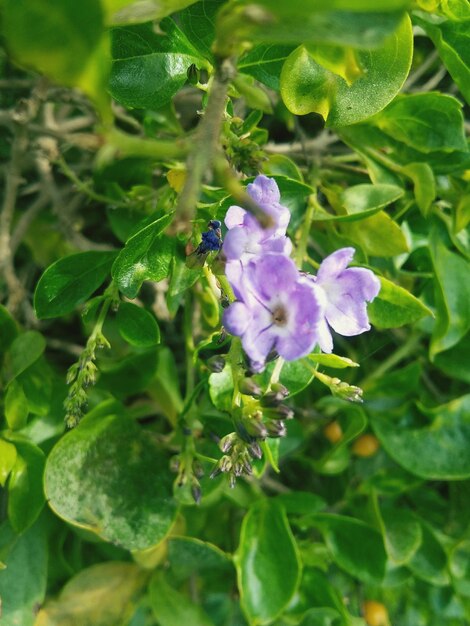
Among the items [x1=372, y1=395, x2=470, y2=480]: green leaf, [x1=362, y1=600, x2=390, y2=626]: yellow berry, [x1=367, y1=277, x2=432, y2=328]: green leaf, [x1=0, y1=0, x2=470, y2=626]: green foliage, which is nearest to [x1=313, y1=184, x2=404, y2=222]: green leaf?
[x1=0, y1=0, x2=470, y2=626]: green foliage

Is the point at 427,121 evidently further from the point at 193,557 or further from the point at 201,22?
the point at 193,557

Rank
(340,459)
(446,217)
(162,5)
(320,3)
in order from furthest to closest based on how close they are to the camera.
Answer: (340,459) < (446,217) < (162,5) < (320,3)

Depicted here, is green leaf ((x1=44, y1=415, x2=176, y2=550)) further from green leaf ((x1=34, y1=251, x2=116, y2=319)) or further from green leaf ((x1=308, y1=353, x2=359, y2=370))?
green leaf ((x1=308, y1=353, x2=359, y2=370))

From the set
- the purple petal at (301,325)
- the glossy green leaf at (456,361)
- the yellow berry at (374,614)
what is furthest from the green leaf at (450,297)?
the yellow berry at (374,614)

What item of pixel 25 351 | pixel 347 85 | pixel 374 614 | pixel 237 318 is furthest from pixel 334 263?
pixel 374 614

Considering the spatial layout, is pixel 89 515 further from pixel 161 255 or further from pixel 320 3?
pixel 320 3

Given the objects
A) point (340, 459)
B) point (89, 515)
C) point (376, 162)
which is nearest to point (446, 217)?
point (376, 162)

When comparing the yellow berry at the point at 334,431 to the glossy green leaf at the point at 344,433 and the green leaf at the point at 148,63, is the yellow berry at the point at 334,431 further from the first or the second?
the green leaf at the point at 148,63
